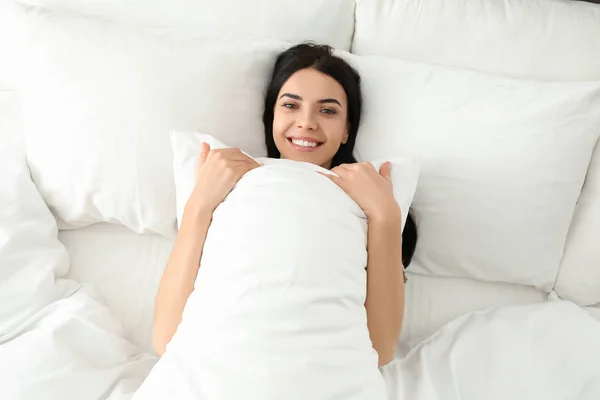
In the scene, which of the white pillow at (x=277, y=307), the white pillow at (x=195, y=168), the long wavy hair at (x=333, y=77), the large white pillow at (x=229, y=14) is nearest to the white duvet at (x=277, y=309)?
the white pillow at (x=277, y=307)

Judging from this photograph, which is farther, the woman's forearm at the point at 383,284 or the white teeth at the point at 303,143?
the white teeth at the point at 303,143

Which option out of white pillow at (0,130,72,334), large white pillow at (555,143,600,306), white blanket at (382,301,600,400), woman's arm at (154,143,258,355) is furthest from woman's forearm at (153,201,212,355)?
large white pillow at (555,143,600,306)

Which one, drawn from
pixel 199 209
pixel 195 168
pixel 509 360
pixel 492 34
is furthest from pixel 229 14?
pixel 509 360

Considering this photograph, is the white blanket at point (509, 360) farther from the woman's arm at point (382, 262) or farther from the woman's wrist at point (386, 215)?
the woman's wrist at point (386, 215)

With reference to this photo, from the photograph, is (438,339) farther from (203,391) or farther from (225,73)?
(225,73)

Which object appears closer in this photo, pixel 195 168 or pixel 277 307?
pixel 277 307

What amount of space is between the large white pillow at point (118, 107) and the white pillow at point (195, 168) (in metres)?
0.07

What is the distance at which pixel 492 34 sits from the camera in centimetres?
127

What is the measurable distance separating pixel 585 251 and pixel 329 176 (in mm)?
627

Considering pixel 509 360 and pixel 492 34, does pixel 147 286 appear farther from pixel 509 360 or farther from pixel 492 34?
pixel 492 34

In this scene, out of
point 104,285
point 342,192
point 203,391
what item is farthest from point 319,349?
point 104,285

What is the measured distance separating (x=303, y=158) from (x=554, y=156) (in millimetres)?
549

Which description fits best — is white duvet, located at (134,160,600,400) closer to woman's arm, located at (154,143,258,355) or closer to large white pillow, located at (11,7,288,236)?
woman's arm, located at (154,143,258,355)

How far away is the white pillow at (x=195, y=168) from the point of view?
110 cm
